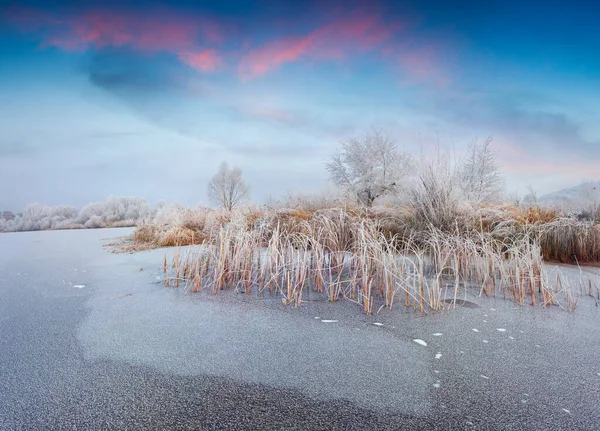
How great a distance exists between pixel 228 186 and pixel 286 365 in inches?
645

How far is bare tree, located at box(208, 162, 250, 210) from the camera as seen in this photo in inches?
683

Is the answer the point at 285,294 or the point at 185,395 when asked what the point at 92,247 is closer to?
the point at 285,294

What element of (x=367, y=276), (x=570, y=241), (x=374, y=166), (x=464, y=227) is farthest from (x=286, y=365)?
(x=374, y=166)

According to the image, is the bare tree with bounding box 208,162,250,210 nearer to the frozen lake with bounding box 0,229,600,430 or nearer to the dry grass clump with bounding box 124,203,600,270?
the dry grass clump with bounding box 124,203,600,270

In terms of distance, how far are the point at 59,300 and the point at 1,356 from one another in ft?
3.82

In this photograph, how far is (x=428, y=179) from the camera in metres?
5.64

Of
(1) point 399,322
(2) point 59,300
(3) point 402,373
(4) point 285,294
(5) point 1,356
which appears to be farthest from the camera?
(4) point 285,294

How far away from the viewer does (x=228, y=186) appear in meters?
17.4

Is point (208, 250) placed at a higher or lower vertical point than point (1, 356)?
higher

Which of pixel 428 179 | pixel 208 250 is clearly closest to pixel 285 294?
pixel 208 250

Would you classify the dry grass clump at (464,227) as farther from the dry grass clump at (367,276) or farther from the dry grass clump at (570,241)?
the dry grass clump at (367,276)

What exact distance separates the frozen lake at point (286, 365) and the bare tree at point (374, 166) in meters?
12.7

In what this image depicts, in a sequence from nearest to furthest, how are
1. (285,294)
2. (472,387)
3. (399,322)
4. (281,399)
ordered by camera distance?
(281,399)
(472,387)
(399,322)
(285,294)

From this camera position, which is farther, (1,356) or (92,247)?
(92,247)
